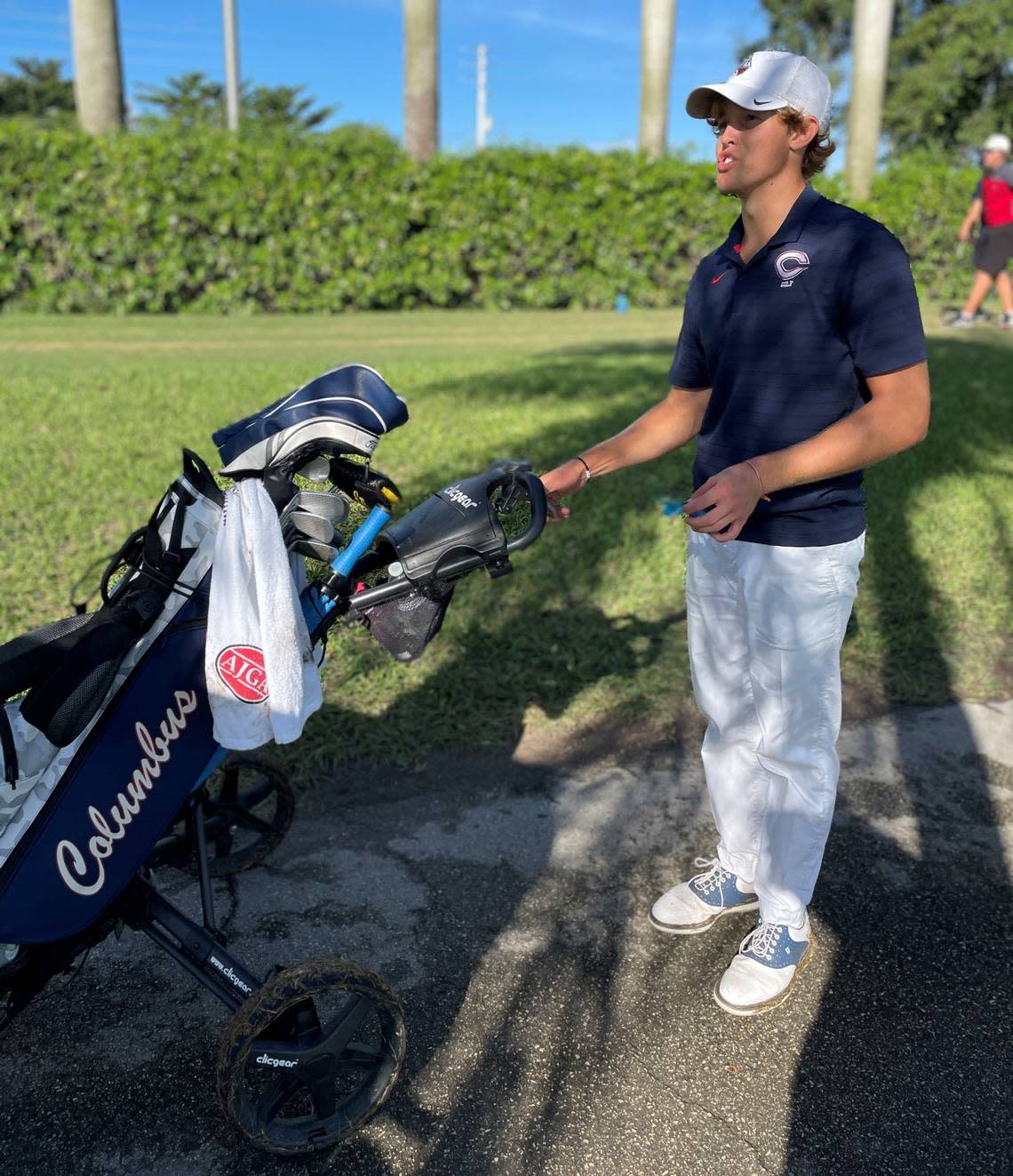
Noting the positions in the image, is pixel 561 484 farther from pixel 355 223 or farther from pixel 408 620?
pixel 355 223

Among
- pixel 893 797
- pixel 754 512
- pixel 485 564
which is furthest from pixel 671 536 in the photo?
pixel 485 564

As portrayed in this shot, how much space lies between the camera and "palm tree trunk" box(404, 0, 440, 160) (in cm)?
1648

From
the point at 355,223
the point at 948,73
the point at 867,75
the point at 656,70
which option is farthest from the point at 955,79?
the point at 355,223

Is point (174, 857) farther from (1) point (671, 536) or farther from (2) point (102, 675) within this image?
(1) point (671, 536)

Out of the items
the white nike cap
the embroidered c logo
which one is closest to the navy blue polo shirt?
the embroidered c logo

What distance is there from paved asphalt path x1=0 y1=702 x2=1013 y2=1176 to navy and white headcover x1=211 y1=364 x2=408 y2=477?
142 centimetres

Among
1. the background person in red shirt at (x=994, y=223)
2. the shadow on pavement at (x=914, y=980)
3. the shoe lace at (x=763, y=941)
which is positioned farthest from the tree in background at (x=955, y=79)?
the shoe lace at (x=763, y=941)

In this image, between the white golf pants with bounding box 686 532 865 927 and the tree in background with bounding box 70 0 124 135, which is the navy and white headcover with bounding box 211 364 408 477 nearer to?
the white golf pants with bounding box 686 532 865 927

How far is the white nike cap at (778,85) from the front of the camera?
218 cm

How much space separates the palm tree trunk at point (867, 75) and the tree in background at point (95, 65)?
481 inches

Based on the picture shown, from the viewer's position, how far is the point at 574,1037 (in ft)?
8.30

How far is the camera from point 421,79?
1683 cm

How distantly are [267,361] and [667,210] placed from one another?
315 inches

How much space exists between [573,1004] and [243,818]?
112cm
